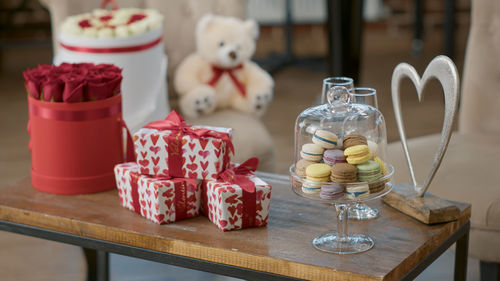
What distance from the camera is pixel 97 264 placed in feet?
5.84

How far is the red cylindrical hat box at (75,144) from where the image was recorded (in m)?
1.30

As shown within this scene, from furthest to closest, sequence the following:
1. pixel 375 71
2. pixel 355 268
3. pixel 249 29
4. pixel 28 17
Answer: pixel 28 17 < pixel 375 71 < pixel 249 29 < pixel 355 268

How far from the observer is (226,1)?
2.31 m

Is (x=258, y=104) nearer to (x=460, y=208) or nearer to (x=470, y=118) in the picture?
(x=470, y=118)

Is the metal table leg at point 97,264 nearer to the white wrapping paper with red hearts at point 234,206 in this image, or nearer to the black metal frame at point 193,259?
the black metal frame at point 193,259

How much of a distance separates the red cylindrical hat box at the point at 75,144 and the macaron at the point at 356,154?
52 centimetres

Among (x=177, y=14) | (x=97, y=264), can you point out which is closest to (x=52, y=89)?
(x=97, y=264)

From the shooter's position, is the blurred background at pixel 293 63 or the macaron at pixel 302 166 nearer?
the macaron at pixel 302 166

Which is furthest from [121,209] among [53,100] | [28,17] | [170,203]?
[28,17]

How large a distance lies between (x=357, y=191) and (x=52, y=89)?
0.60m

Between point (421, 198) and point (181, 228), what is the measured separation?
40cm

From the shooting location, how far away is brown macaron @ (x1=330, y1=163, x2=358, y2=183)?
995 mm

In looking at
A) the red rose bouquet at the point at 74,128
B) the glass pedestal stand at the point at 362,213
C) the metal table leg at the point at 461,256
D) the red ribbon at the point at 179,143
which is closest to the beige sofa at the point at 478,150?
the metal table leg at the point at 461,256

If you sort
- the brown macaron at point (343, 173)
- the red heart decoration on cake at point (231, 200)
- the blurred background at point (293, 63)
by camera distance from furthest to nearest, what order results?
the blurred background at point (293, 63)
the red heart decoration on cake at point (231, 200)
the brown macaron at point (343, 173)
